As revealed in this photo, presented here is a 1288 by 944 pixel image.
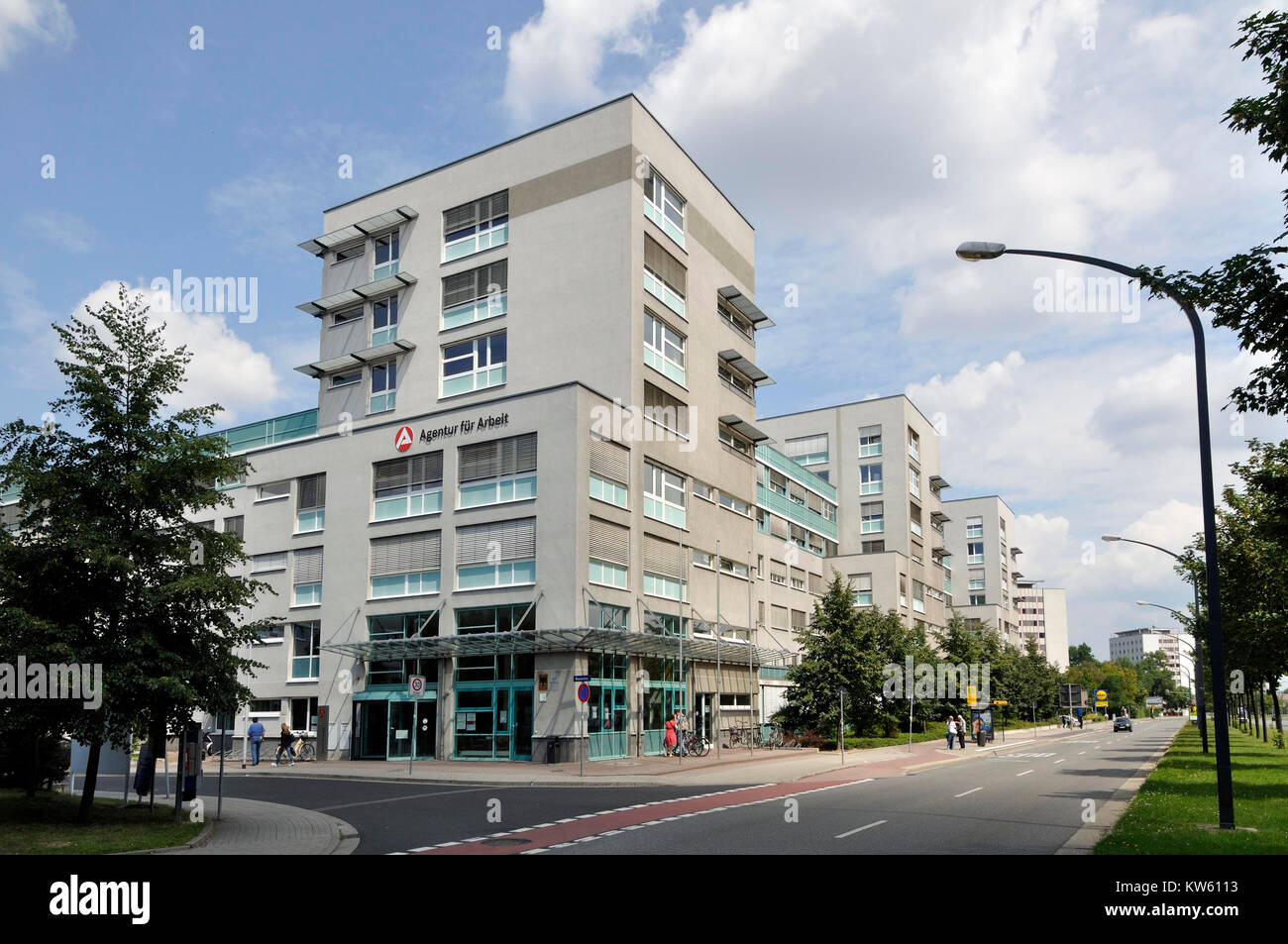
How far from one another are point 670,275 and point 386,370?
13909mm

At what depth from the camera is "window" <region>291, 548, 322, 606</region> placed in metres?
42.9

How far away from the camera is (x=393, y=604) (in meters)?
39.8

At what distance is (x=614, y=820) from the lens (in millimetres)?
17250

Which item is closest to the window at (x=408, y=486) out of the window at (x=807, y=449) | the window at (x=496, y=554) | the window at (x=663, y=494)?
the window at (x=496, y=554)

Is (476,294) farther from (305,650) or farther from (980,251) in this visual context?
(980,251)

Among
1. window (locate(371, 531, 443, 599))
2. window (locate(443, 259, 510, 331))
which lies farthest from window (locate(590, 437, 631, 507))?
window (locate(443, 259, 510, 331))

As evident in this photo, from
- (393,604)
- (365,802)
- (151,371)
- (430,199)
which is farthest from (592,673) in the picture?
(430,199)

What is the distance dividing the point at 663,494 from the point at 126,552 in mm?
26524

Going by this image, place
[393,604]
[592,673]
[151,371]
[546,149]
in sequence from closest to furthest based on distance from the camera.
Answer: [151,371], [592,673], [393,604], [546,149]

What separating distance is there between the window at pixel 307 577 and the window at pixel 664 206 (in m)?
20.4

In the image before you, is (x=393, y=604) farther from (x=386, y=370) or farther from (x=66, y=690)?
(x=66, y=690)

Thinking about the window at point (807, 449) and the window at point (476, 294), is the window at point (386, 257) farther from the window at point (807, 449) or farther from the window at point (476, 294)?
the window at point (807, 449)

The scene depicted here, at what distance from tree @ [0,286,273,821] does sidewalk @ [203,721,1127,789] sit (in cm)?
1104

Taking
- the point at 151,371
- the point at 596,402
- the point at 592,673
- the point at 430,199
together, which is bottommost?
the point at 592,673
